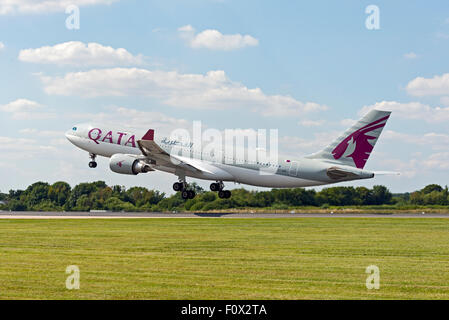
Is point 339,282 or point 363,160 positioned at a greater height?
point 363,160

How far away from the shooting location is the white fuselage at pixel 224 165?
66188 mm

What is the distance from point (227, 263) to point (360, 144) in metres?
36.2

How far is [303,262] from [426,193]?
85898mm

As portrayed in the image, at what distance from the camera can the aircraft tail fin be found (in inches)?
2494

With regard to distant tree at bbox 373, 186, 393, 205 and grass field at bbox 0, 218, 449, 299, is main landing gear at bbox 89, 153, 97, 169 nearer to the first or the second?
grass field at bbox 0, 218, 449, 299

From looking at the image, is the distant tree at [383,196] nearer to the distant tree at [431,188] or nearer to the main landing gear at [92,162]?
the distant tree at [431,188]

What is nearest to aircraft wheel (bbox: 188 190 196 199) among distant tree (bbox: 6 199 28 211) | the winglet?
the winglet

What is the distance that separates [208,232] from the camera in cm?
5350

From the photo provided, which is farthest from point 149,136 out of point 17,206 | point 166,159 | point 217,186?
point 17,206

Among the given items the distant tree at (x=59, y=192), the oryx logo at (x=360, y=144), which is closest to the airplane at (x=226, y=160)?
the oryx logo at (x=360, y=144)

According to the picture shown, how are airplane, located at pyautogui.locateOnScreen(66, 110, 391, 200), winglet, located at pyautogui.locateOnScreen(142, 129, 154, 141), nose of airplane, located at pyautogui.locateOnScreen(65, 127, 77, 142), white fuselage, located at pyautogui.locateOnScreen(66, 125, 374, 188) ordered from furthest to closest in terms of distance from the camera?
nose of airplane, located at pyautogui.locateOnScreen(65, 127, 77, 142) < winglet, located at pyautogui.locateOnScreen(142, 129, 154, 141) < white fuselage, located at pyautogui.locateOnScreen(66, 125, 374, 188) < airplane, located at pyautogui.locateOnScreen(66, 110, 391, 200)
